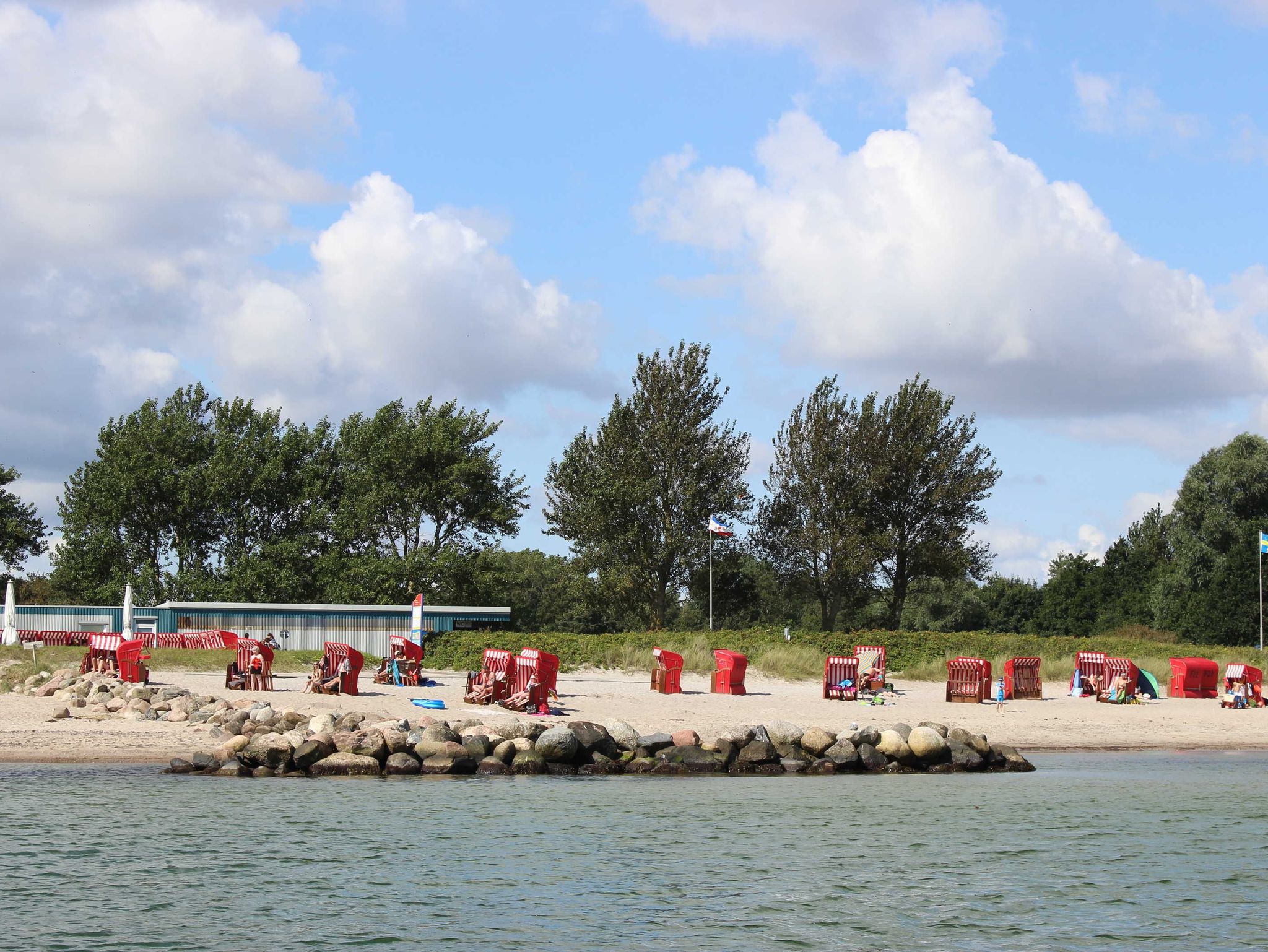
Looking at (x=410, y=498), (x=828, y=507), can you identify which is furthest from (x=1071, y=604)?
(x=410, y=498)

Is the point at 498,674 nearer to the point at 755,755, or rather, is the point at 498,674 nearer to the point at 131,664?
the point at 755,755

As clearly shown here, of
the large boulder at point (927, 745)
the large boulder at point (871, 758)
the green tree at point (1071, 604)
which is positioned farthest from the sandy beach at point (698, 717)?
the green tree at point (1071, 604)

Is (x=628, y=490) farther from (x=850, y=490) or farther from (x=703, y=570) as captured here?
(x=850, y=490)

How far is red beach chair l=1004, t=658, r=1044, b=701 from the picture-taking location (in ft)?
124

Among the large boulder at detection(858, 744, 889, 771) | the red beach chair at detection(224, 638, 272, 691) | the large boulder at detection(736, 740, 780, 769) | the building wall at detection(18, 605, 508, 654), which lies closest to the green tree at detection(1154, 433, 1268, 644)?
the building wall at detection(18, 605, 508, 654)

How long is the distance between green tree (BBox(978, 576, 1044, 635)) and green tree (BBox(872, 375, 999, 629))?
20.1m

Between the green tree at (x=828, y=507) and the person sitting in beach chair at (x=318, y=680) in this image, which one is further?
the green tree at (x=828, y=507)

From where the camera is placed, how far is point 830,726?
99.8ft

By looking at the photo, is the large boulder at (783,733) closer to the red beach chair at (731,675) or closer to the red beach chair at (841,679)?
the red beach chair at (841,679)

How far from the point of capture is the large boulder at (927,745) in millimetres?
26500

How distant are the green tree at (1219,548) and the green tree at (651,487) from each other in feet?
82.5

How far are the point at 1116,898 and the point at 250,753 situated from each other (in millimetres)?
15771

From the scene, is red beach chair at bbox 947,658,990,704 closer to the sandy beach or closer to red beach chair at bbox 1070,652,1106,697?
the sandy beach

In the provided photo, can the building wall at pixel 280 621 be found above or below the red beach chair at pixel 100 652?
above
